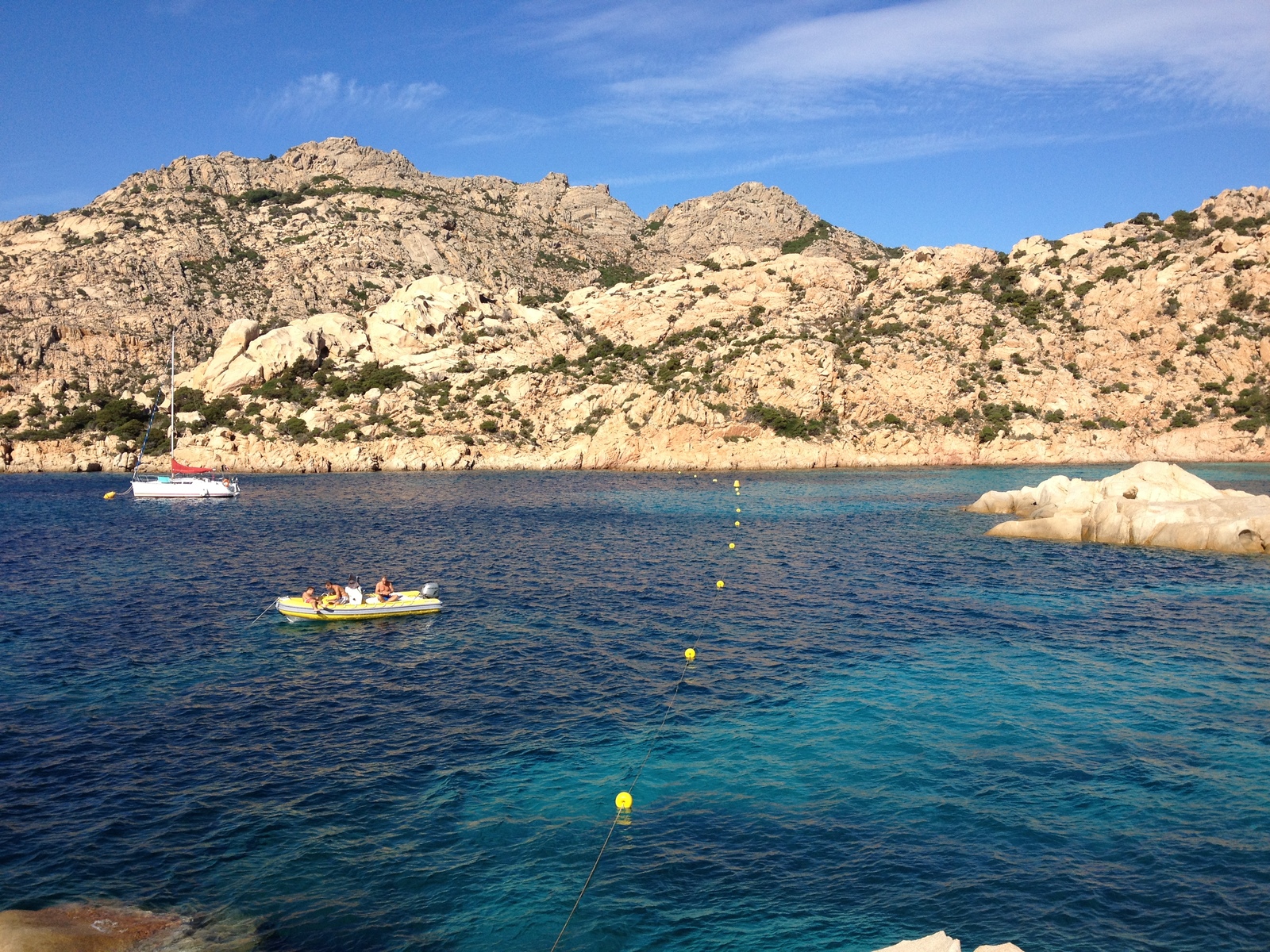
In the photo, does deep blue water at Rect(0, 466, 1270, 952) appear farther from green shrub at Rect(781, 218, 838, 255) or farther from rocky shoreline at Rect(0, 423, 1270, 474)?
green shrub at Rect(781, 218, 838, 255)

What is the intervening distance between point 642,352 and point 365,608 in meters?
86.3

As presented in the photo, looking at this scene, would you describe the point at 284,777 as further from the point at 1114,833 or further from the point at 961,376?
the point at 961,376

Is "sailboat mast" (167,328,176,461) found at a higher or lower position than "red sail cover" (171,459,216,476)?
higher

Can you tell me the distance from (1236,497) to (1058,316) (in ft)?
231

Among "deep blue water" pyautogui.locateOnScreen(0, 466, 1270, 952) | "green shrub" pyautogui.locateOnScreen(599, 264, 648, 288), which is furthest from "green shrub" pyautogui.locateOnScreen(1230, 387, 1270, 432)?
"green shrub" pyautogui.locateOnScreen(599, 264, 648, 288)

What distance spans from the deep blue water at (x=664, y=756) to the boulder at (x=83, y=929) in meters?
0.44

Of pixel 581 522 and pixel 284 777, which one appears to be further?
pixel 581 522

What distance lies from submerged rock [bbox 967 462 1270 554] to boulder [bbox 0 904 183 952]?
4498 centimetres

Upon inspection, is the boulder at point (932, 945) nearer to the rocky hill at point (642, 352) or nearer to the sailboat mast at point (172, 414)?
the sailboat mast at point (172, 414)

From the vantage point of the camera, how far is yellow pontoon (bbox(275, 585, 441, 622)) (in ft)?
99.3

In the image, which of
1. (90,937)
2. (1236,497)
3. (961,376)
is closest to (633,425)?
(961,376)

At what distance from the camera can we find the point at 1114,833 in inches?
579

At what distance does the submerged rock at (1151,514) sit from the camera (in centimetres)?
4175

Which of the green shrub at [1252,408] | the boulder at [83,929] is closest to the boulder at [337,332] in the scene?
the green shrub at [1252,408]
